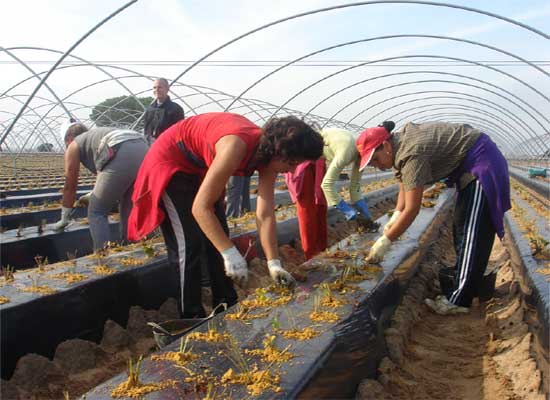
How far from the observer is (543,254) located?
383cm

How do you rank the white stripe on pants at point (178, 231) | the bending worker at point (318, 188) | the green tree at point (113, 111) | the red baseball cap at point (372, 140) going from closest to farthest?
the white stripe on pants at point (178, 231) → the red baseball cap at point (372, 140) → the bending worker at point (318, 188) → the green tree at point (113, 111)

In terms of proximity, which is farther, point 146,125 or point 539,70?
point 539,70

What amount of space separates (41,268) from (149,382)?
1.92 meters

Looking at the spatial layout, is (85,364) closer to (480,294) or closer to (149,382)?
(149,382)

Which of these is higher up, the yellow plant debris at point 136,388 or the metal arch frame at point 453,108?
the metal arch frame at point 453,108

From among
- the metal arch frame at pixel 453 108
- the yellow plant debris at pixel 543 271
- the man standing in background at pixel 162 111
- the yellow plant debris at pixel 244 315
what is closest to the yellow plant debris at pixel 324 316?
the yellow plant debris at pixel 244 315

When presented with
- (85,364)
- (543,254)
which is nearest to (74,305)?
(85,364)

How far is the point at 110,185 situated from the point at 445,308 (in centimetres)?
271

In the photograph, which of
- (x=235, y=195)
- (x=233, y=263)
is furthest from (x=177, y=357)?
(x=235, y=195)

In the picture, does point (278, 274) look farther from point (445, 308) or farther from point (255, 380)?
point (445, 308)

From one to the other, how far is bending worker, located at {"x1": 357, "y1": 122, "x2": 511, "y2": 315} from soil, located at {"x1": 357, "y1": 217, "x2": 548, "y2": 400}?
324mm

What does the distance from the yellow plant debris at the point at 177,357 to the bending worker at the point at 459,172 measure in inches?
66.0

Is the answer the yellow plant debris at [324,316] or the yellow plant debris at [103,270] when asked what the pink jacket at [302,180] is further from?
the yellow plant debris at [324,316]

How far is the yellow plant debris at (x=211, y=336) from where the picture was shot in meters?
2.22
